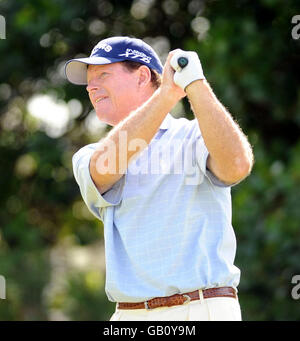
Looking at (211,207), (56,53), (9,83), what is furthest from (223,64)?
(211,207)

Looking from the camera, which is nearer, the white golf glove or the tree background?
the white golf glove

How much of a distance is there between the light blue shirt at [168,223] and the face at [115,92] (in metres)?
0.20

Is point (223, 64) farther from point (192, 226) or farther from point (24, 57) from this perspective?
point (192, 226)

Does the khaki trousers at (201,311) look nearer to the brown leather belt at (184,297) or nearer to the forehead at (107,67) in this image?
the brown leather belt at (184,297)

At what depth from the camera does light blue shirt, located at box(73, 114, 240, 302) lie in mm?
3254

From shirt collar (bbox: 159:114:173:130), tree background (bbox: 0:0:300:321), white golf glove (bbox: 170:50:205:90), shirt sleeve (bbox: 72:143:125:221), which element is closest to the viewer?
white golf glove (bbox: 170:50:205:90)

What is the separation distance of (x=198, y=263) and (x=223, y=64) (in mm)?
5208

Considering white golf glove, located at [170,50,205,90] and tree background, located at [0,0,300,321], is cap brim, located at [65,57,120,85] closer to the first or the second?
white golf glove, located at [170,50,205,90]

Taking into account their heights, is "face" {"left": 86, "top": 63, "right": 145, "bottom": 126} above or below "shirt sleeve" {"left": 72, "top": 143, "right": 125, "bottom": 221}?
above

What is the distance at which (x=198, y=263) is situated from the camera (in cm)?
323

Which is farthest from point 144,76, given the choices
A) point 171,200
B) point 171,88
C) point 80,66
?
point 171,200

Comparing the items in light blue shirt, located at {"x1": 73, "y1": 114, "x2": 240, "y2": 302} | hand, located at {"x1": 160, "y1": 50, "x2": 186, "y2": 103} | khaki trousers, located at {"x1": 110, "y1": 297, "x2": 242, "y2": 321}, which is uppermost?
hand, located at {"x1": 160, "y1": 50, "x2": 186, "y2": 103}

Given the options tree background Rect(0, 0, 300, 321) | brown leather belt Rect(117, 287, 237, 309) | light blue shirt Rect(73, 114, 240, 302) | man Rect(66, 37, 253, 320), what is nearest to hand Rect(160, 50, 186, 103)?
man Rect(66, 37, 253, 320)

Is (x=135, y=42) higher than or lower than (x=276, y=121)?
lower
